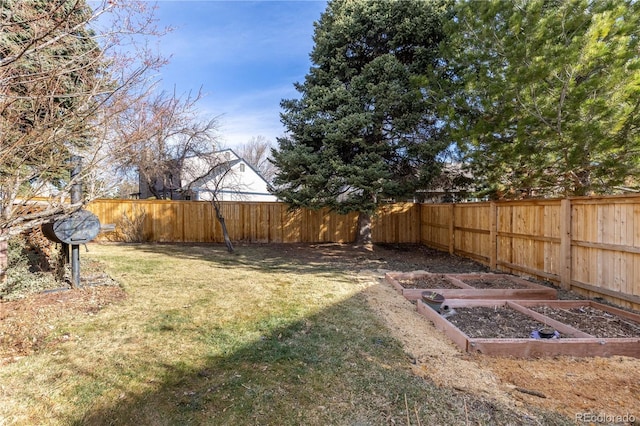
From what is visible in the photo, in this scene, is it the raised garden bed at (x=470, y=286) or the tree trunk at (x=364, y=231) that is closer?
the raised garden bed at (x=470, y=286)

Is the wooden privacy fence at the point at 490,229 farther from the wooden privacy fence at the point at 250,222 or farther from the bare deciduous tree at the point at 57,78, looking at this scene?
the bare deciduous tree at the point at 57,78

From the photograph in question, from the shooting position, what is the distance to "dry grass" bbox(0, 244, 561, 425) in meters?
2.13

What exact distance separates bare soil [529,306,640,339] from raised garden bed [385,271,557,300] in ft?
2.03

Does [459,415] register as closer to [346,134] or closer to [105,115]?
[105,115]

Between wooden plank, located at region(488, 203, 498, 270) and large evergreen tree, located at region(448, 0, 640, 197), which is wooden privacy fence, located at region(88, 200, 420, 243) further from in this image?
large evergreen tree, located at region(448, 0, 640, 197)

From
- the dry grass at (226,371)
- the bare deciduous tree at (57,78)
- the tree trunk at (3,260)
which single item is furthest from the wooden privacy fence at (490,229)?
the tree trunk at (3,260)

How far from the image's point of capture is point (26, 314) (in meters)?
3.64

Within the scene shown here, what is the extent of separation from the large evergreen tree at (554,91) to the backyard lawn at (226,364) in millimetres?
3753

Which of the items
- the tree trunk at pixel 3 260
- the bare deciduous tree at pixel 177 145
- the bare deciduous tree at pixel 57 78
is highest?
the bare deciduous tree at pixel 177 145

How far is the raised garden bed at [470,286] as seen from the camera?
495 centimetres

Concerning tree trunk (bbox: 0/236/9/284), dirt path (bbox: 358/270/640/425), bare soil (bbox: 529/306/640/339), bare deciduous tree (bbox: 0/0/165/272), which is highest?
bare deciduous tree (bbox: 0/0/165/272)

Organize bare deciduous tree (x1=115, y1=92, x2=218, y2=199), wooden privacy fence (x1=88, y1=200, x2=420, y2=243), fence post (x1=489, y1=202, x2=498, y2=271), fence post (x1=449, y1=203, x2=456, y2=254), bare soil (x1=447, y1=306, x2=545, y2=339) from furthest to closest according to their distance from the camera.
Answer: bare deciduous tree (x1=115, y1=92, x2=218, y2=199), wooden privacy fence (x1=88, y1=200, x2=420, y2=243), fence post (x1=449, y1=203, x2=456, y2=254), fence post (x1=489, y1=202, x2=498, y2=271), bare soil (x1=447, y1=306, x2=545, y2=339)

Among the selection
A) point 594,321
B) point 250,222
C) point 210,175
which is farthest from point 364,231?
point 210,175

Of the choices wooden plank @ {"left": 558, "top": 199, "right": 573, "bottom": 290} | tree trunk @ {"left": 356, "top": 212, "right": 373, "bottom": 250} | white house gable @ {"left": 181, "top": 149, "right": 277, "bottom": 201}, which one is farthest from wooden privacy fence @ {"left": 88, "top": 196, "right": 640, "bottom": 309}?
tree trunk @ {"left": 356, "top": 212, "right": 373, "bottom": 250}
